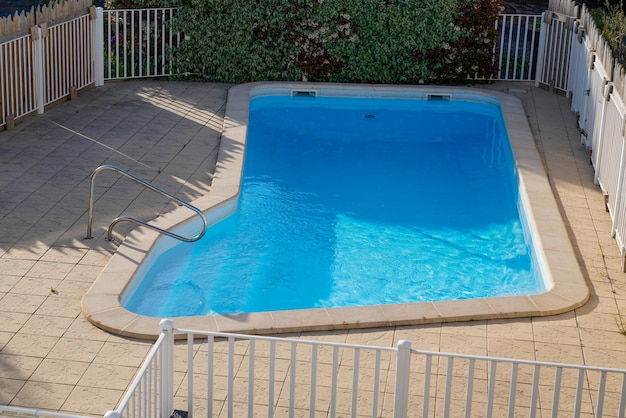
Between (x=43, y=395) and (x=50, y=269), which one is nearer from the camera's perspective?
(x=43, y=395)

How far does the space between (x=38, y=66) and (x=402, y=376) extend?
31.4ft

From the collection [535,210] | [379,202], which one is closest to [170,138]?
[379,202]

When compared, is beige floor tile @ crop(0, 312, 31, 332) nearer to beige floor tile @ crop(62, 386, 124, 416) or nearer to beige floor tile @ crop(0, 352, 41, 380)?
beige floor tile @ crop(0, 352, 41, 380)

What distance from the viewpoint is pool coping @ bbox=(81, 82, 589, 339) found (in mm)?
7875

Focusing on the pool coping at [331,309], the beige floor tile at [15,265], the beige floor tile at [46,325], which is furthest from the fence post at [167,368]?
the beige floor tile at [15,265]

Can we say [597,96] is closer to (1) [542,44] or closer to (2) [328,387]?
(1) [542,44]

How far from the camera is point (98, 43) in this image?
15352 millimetres

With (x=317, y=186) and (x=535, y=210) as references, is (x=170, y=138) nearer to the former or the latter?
(x=317, y=186)

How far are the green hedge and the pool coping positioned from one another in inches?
201

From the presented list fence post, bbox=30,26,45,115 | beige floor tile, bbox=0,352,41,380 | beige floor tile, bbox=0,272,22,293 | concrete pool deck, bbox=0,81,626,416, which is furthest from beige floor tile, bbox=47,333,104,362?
fence post, bbox=30,26,45,115

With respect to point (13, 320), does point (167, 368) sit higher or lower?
higher

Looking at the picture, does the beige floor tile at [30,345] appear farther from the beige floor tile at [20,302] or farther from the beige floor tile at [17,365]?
the beige floor tile at [20,302]

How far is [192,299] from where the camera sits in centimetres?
936

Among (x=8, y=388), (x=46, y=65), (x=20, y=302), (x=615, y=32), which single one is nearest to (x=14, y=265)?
(x=20, y=302)
